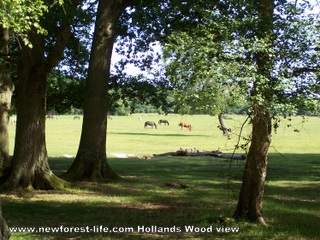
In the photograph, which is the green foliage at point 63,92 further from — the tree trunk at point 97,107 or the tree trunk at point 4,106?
the tree trunk at point 97,107

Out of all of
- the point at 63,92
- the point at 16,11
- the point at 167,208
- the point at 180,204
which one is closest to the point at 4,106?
the point at 63,92

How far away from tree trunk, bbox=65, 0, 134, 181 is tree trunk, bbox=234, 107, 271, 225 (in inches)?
283

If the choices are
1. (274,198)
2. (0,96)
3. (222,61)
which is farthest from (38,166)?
(222,61)

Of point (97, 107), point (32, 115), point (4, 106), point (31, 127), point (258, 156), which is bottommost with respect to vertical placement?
point (258, 156)

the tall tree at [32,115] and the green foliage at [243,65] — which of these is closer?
the green foliage at [243,65]

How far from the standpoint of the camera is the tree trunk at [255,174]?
908 centimetres

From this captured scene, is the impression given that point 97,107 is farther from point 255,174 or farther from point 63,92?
point 255,174

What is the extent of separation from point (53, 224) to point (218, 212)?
12.5 ft

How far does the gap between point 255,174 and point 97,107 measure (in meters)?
7.94

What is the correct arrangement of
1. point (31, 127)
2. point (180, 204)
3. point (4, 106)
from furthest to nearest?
point (4, 106)
point (31, 127)
point (180, 204)

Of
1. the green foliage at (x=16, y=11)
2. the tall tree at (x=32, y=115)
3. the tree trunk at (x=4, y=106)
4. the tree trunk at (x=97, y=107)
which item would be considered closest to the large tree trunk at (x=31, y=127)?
the tall tree at (x=32, y=115)

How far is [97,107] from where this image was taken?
52.2ft

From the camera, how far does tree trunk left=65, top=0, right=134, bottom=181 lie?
1569cm

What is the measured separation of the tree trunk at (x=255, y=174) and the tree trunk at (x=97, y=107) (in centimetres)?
718
